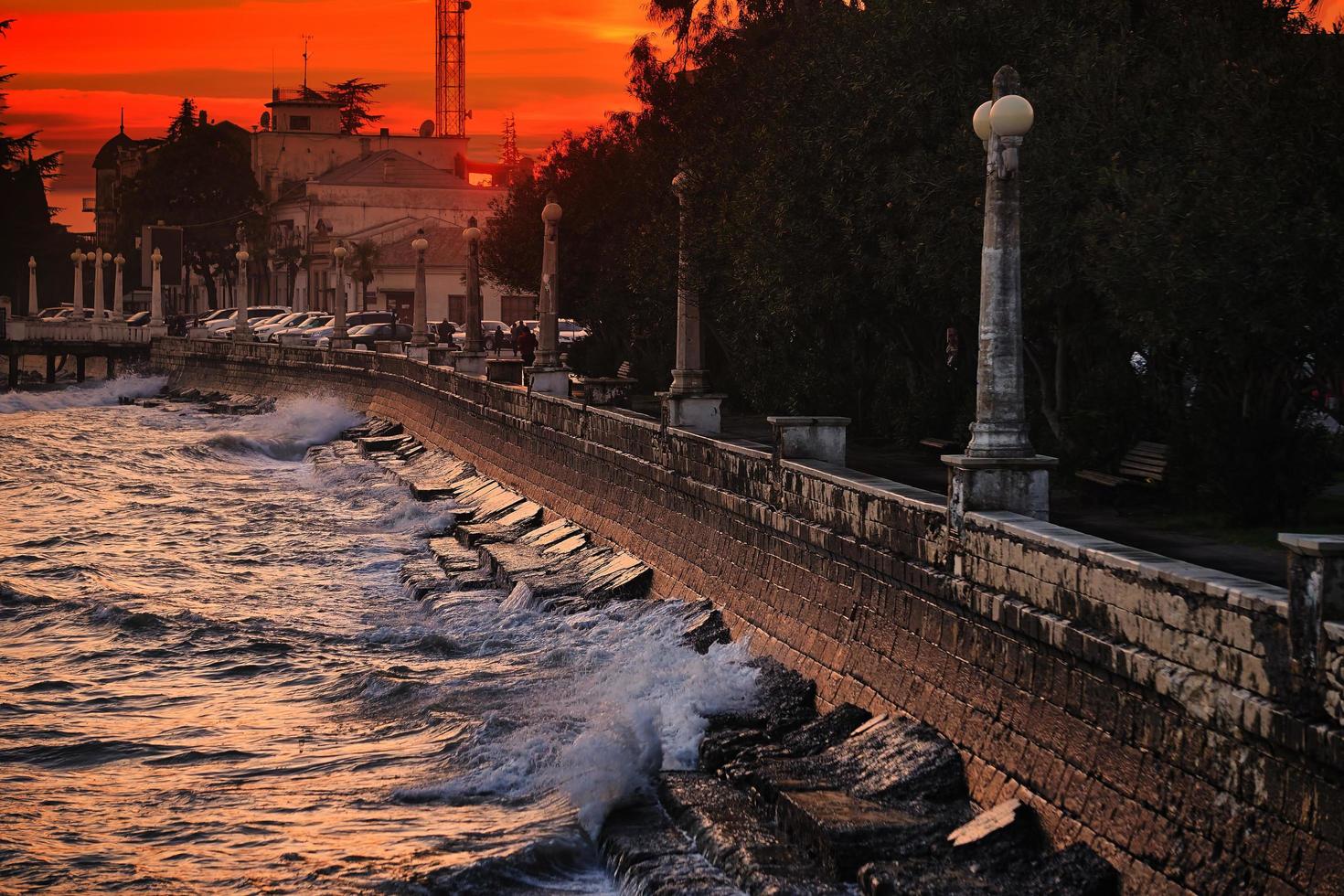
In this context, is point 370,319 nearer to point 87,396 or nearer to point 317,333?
point 317,333

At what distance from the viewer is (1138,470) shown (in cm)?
1775

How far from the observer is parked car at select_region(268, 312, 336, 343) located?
225 feet

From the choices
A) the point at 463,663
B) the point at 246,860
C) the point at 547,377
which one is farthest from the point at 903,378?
the point at 246,860

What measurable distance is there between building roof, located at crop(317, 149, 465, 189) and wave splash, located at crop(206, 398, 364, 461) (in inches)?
1884

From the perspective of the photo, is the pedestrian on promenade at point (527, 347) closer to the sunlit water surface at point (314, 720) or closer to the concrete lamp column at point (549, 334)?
the concrete lamp column at point (549, 334)

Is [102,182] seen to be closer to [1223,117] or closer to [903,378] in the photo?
[903,378]

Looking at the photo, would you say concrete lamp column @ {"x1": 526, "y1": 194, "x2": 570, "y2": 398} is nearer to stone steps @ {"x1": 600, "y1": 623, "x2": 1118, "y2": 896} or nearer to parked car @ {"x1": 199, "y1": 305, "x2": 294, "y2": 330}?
stone steps @ {"x1": 600, "y1": 623, "x2": 1118, "y2": 896}

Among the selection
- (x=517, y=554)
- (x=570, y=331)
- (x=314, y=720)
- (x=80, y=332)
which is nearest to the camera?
(x=314, y=720)

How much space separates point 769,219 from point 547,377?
20.3ft

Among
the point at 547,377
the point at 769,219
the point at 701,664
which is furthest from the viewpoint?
the point at 547,377

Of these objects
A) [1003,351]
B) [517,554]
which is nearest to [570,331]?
[517,554]

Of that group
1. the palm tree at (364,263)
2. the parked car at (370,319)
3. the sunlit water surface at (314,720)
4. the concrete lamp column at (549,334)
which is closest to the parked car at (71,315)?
the palm tree at (364,263)

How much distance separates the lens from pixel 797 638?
15312mm

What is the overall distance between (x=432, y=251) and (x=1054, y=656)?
80457mm
